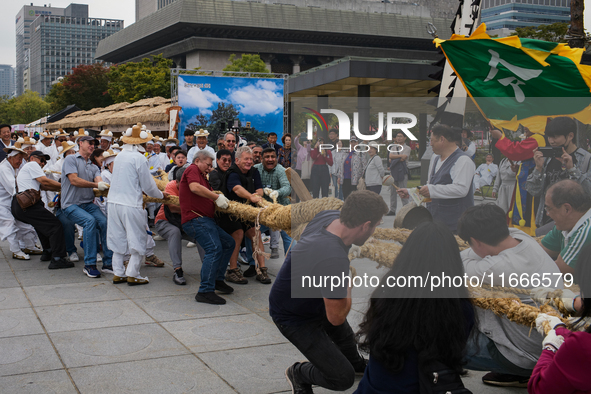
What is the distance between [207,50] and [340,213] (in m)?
59.1

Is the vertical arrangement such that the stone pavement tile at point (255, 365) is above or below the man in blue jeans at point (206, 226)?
below

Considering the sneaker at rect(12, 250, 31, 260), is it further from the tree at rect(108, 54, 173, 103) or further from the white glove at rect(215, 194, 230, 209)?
the tree at rect(108, 54, 173, 103)

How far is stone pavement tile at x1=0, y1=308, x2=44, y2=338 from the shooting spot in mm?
4969

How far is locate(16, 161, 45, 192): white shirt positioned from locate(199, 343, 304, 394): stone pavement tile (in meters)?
5.00

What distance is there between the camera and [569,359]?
205 centimetres

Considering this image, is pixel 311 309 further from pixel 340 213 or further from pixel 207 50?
pixel 207 50

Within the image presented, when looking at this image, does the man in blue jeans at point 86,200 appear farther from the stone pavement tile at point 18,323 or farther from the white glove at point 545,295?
the white glove at point 545,295

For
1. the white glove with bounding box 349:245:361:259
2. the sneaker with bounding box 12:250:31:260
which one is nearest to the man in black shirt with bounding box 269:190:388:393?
the white glove with bounding box 349:245:361:259

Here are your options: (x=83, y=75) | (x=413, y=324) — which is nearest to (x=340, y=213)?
(x=413, y=324)

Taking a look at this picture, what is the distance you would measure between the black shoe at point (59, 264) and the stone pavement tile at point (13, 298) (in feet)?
3.91

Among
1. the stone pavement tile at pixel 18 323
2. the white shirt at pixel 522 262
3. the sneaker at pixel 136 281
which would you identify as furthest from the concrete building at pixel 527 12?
the white shirt at pixel 522 262

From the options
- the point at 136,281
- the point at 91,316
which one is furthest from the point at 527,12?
the point at 91,316

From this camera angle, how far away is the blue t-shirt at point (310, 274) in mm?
2922

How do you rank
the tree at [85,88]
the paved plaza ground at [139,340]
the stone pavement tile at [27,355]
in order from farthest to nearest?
the tree at [85,88], the stone pavement tile at [27,355], the paved plaza ground at [139,340]
